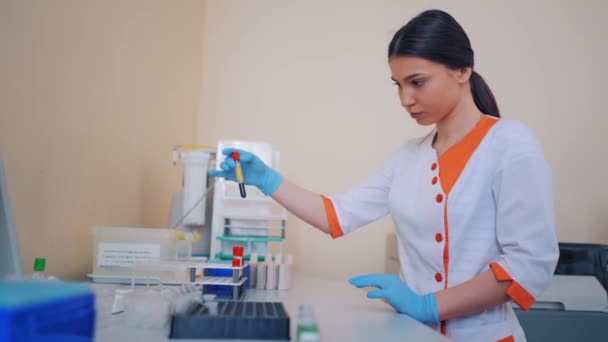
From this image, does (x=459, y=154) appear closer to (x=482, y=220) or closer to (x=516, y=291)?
(x=482, y=220)

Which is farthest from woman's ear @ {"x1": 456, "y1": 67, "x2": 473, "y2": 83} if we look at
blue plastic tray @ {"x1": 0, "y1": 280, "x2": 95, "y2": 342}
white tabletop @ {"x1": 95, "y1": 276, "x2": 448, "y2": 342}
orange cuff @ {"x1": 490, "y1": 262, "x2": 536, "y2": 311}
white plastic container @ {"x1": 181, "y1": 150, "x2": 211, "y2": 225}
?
blue plastic tray @ {"x1": 0, "y1": 280, "x2": 95, "y2": 342}

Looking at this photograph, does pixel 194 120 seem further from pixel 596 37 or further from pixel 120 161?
pixel 596 37

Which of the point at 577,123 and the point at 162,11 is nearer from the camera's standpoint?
the point at 162,11

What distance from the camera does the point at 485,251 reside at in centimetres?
104

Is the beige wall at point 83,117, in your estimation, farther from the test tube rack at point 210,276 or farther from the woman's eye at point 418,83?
the woman's eye at point 418,83

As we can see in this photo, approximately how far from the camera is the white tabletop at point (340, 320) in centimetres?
71

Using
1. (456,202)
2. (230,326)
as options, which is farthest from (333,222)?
(230,326)

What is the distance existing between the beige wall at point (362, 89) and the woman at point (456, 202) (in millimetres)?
859

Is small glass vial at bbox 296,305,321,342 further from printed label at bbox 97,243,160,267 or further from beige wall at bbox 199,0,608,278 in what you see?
beige wall at bbox 199,0,608,278

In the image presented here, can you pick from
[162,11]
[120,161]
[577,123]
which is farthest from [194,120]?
[577,123]

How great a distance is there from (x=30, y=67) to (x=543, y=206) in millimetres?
→ 1110

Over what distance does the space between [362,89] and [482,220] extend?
123 centimetres

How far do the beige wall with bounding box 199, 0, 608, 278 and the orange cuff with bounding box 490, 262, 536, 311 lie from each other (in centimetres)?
116

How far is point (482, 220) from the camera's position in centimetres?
105
